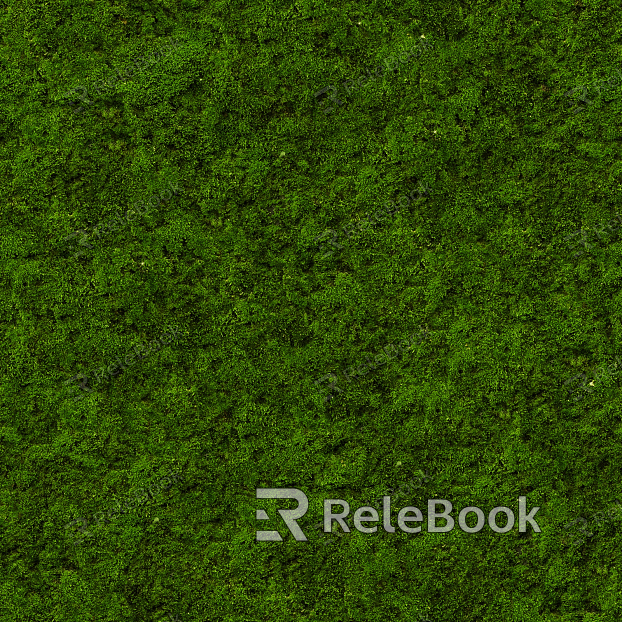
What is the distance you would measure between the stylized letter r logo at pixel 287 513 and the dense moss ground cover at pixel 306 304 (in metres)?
0.05

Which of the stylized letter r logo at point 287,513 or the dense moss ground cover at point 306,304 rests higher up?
the dense moss ground cover at point 306,304

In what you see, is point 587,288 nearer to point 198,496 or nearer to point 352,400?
point 352,400

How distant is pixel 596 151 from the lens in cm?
396

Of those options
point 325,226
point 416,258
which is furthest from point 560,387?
point 325,226

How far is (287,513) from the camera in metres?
3.88

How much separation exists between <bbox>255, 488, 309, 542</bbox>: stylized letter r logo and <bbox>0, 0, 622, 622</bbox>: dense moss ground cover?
0.05 metres

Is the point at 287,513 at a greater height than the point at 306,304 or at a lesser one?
lesser

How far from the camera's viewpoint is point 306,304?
13.0 ft

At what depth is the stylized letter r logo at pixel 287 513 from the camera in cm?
388

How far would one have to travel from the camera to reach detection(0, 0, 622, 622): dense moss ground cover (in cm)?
388

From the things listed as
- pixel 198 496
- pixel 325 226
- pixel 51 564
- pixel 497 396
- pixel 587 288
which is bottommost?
pixel 51 564

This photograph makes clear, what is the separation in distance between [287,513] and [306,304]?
1.44 meters

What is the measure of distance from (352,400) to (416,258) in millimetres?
1081

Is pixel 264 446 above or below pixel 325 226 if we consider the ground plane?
below
